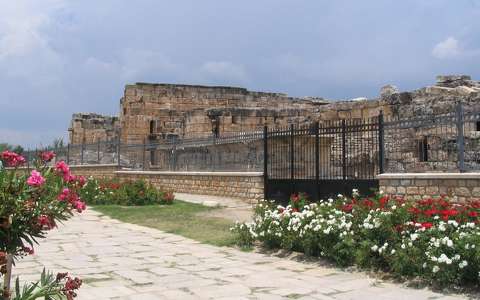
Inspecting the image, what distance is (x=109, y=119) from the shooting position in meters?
34.2

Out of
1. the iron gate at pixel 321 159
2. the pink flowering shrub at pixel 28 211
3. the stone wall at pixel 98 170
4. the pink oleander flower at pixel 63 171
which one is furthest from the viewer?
the stone wall at pixel 98 170

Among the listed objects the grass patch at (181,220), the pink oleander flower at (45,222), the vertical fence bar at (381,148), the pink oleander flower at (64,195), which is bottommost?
the grass patch at (181,220)

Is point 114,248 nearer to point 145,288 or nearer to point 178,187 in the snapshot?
point 145,288

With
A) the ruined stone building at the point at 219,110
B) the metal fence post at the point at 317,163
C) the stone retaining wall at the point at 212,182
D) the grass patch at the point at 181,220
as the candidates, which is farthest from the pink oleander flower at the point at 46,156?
the ruined stone building at the point at 219,110

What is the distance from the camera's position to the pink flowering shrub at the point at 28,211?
3.02m

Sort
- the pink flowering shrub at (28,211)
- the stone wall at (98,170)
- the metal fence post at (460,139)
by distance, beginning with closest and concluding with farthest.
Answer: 1. the pink flowering shrub at (28,211)
2. the metal fence post at (460,139)
3. the stone wall at (98,170)

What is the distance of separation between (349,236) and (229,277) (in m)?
1.76

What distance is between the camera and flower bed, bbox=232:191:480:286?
547cm

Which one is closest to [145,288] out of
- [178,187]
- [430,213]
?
[430,213]

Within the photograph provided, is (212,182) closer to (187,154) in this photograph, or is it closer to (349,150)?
(187,154)

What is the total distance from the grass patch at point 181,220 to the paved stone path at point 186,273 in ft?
1.80

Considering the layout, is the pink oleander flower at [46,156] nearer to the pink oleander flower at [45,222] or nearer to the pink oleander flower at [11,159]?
the pink oleander flower at [11,159]

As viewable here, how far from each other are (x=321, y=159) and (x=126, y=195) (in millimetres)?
6625

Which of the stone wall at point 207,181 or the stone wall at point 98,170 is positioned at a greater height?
the stone wall at point 98,170
